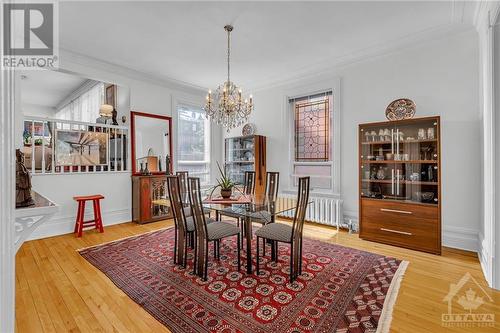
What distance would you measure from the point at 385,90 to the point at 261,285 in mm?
3429

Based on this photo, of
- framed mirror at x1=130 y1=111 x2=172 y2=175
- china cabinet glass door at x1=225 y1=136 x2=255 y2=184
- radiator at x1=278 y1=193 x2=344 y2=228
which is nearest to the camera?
radiator at x1=278 y1=193 x2=344 y2=228

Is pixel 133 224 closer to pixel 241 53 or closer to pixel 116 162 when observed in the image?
pixel 116 162

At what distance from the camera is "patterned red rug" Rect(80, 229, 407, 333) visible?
1.85m

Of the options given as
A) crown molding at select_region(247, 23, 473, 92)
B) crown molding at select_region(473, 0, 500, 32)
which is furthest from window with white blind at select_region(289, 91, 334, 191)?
crown molding at select_region(473, 0, 500, 32)

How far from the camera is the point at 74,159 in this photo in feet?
13.8

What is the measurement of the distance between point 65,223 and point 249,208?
336 cm

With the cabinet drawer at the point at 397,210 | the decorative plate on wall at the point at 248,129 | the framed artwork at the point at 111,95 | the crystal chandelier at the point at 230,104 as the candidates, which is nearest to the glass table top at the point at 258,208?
the crystal chandelier at the point at 230,104

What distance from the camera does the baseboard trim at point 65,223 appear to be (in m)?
3.78

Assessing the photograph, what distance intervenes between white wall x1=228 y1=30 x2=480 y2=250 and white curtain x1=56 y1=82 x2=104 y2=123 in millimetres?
5202

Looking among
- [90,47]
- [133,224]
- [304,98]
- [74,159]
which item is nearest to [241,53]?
[304,98]

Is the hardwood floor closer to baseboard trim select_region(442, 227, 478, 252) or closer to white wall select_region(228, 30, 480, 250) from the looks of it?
baseboard trim select_region(442, 227, 478, 252)

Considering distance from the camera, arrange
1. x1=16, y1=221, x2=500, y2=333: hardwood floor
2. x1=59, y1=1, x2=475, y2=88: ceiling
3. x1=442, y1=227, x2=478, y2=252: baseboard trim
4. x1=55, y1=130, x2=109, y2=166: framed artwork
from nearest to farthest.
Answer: x1=16, y1=221, x2=500, y2=333: hardwood floor → x1=59, y1=1, x2=475, y2=88: ceiling → x1=442, y1=227, x2=478, y2=252: baseboard trim → x1=55, y1=130, x2=109, y2=166: framed artwork

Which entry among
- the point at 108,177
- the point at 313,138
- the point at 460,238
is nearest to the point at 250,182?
the point at 313,138

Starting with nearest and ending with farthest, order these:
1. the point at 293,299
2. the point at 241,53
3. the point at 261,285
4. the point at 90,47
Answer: the point at 293,299
the point at 261,285
the point at 90,47
the point at 241,53
